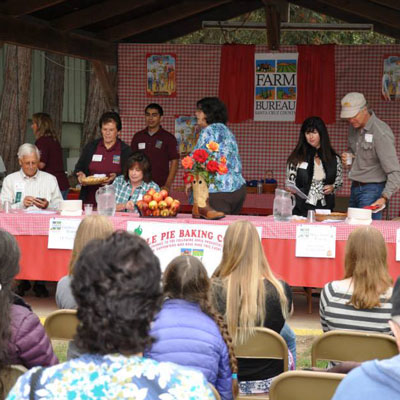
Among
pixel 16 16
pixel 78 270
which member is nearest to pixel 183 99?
pixel 16 16

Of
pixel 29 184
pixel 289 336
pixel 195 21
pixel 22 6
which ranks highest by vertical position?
pixel 195 21

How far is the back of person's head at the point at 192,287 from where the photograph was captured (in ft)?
9.27

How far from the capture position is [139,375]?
1579 millimetres

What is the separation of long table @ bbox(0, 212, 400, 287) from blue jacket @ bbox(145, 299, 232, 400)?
8.85 ft

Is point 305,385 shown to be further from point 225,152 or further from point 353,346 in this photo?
point 225,152

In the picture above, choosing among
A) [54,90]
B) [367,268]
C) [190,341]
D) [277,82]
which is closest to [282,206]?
[367,268]

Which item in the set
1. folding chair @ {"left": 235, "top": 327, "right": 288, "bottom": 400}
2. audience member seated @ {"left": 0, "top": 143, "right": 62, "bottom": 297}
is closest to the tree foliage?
audience member seated @ {"left": 0, "top": 143, "right": 62, "bottom": 297}

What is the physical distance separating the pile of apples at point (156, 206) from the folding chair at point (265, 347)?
8.60ft

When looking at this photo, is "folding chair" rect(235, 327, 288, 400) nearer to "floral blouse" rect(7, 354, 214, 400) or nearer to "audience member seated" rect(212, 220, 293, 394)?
"audience member seated" rect(212, 220, 293, 394)

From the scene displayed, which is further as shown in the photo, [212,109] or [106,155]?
[106,155]

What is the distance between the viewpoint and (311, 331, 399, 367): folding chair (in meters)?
2.94

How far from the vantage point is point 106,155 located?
6898mm

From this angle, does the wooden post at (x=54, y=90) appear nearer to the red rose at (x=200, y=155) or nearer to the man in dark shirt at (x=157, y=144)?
the man in dark shirt at (x=157, y=144)

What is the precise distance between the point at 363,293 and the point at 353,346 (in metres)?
0.52
